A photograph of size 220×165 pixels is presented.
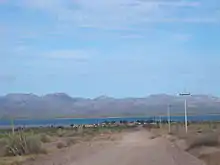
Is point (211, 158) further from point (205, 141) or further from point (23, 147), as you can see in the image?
point (23, 147)

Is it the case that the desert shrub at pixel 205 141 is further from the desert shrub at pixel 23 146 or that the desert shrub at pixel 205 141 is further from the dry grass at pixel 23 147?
the desert shrub at pixel 23 146

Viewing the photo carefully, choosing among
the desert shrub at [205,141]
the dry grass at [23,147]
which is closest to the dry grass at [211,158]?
the desert shrub at [205,141]

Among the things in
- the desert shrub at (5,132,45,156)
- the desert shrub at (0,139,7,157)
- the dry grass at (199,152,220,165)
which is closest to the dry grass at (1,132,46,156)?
the desert shrub at (5,132,45,156)

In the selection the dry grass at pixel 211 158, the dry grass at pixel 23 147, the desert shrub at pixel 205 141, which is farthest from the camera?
the dry grass at pixel 23 147

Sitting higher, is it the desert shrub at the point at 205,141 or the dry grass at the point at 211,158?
the desert shrub at the point at 205,141

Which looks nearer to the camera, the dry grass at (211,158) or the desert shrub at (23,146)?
the dry grass at (211,158)

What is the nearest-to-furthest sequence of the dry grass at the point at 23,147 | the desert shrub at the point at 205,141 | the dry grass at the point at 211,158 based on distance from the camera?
1. the dry grass at the point at 211,158
2. the desert shrub at the point at 205,141
3. the dry grass at the point at 23,147

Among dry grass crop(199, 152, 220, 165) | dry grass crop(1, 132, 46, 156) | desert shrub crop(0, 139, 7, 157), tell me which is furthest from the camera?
desert shrub crop(0, 139, 7, 157)

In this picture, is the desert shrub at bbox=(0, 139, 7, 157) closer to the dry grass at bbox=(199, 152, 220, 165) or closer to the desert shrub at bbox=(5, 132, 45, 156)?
the desert shrub at bbox=(5, 132, 45, 156)

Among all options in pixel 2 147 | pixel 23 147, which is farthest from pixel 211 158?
pixel 2 147

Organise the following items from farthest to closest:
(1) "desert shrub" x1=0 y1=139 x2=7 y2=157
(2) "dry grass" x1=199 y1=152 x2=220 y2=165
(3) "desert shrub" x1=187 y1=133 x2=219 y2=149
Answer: (1) "desert shrub" x1=0 y1=139 x2=7 y2=157 < (3) "desert shrub" x1=187 y1=133 x2=219 y2=149 < (2) "dry grass" x1=199 y1=152 x2=220 y2=165

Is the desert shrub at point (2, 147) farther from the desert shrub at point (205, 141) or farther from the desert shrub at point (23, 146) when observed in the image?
the desert shrub at point (205, 141)

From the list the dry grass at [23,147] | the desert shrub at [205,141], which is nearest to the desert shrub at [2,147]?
the dry grass at [23,147]

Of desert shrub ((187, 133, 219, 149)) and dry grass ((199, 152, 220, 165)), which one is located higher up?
desert shrub ((187, 133, 219, 149))
